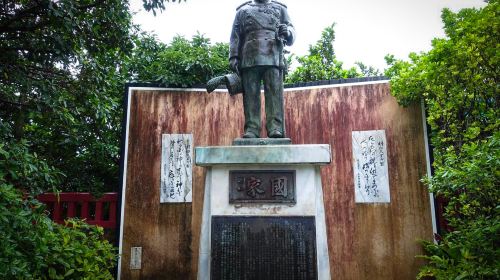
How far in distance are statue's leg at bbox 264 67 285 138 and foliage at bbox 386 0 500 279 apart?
6.56 ft

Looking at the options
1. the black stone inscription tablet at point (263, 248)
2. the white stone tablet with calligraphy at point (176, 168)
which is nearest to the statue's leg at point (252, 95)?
the black stone inscription tablet at point (263, 248)

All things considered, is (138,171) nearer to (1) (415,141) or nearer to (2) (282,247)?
(2) (282,247)

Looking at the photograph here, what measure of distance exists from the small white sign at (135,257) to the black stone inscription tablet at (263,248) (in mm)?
3043

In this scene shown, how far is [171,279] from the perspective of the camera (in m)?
6.01

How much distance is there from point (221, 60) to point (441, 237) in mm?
4865

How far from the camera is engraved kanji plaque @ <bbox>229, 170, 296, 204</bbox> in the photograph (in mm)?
3611

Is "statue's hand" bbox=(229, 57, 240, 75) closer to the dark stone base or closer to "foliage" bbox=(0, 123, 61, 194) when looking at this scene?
the dark stone base

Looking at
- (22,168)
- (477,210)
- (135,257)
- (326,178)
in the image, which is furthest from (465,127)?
(22,168)

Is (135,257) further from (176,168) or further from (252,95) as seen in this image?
(252,95)

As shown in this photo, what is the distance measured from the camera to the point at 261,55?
162 inches

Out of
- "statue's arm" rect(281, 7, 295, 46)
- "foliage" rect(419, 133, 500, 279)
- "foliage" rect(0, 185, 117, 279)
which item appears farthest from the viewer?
"statue's arm" rect(281, 7, 295, 46)

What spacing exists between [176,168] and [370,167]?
3.29 meters

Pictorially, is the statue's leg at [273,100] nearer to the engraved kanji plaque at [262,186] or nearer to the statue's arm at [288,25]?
the statue's arm at [288,25]

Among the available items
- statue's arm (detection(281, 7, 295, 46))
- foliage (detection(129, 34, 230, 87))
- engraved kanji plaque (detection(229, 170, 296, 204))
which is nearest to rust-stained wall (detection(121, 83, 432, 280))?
foliage (detection(129, 34, 230, 87))
